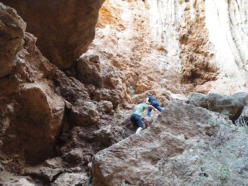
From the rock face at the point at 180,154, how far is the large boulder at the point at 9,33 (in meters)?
1.92

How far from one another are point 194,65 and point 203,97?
26.4 ft

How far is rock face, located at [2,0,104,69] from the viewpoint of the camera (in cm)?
688

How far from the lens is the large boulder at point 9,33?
4129 millimetres

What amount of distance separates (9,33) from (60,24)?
9.89 feet

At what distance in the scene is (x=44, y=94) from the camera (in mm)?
5926

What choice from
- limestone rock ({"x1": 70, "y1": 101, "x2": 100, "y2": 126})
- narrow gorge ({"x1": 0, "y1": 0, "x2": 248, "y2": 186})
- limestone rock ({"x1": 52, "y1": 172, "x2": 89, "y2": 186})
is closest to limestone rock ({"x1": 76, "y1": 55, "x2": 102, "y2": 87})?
narrow gorge ({"x1": 0, "y1": 0, "x2": 248, "y2": 186})

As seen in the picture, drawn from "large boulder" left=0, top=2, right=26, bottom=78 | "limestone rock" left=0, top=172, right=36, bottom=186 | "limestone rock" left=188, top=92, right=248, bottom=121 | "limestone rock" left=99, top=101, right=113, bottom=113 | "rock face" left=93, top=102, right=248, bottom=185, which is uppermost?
"large boulder" left=0, top=2, right=26, bottom=78

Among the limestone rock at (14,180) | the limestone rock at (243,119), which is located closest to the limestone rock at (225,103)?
the limestone rock at (243,119)

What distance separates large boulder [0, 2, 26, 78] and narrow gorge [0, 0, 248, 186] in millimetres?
13

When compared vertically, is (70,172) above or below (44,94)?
below

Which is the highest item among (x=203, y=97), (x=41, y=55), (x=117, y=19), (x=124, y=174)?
(x=117, y=19)

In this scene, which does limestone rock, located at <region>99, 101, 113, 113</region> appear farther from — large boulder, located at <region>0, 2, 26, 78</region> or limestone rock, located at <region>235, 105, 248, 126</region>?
large boulder, located at <region>0, 2, 26, 78</region>

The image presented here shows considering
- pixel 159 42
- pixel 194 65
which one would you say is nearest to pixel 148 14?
pixel 159 42

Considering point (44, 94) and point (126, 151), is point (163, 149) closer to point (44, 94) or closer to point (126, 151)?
point (126, 151)
